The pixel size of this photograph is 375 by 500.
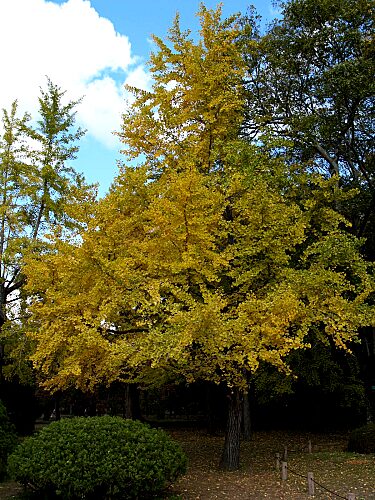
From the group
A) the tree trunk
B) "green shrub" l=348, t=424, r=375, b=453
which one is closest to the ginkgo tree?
the tree trunk

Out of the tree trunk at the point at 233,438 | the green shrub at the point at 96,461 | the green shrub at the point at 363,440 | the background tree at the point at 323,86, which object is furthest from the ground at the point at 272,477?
the background tree at the point at 323,86

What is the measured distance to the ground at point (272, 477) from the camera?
8.13 meters

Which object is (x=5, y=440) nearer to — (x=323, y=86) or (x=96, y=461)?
(x=96, y=461)

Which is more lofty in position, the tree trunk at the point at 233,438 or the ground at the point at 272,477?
the tree trunk at the point at 233,438

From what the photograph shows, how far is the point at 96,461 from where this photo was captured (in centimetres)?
696

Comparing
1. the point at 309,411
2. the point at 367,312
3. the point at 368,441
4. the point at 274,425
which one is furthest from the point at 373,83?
the point at 274,425

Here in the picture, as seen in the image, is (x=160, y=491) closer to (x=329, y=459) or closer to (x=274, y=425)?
(x=329, y=459)

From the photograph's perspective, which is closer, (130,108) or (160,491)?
(160,491)

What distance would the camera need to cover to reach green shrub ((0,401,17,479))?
923 cm

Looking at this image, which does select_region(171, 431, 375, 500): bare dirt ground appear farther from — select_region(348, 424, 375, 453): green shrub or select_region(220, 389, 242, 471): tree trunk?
select_region(348, 424, 375, 453): green shrub

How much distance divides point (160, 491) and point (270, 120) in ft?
33.6

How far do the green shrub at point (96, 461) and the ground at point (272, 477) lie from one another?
0.69m

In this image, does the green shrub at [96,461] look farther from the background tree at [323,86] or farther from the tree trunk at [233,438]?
the background tree at [323,86]

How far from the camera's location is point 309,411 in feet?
74.5
